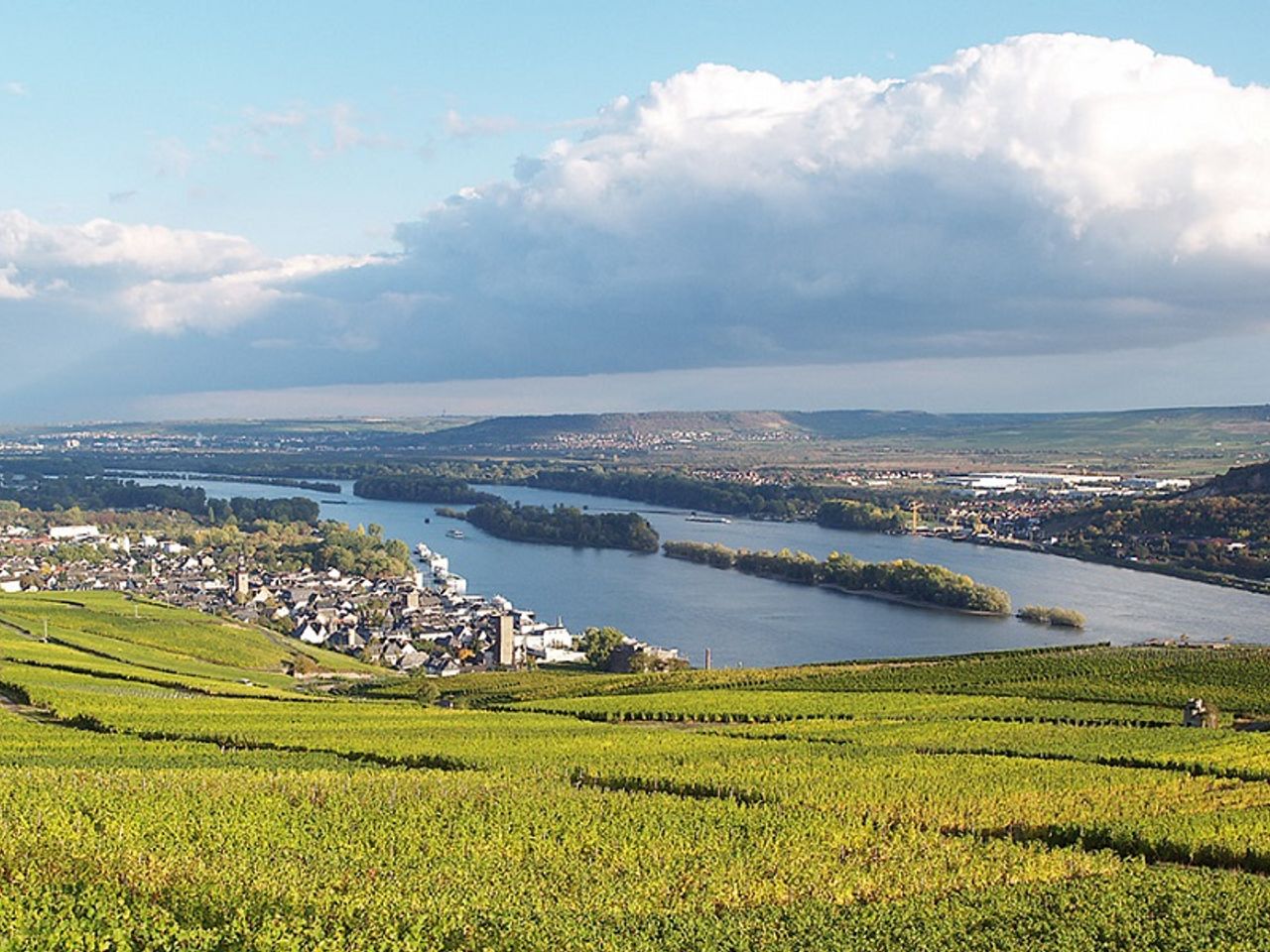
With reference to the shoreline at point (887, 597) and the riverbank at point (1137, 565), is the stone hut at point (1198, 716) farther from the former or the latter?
the riverbank at point (1137, 565)

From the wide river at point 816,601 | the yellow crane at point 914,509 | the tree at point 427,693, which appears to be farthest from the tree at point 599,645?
the yellow crane at point 914,509

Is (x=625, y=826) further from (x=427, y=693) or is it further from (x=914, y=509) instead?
(x=914, y=509)

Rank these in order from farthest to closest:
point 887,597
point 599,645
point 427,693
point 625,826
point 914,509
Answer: point 914,509
point 887,597
point 599,645
point 427,693
point 625,826

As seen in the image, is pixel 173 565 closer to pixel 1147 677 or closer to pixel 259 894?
pixel 1147 677

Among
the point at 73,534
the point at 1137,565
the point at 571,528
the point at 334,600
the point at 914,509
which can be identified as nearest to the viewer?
the point at 334,600

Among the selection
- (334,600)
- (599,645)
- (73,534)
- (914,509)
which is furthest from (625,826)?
(914,509)

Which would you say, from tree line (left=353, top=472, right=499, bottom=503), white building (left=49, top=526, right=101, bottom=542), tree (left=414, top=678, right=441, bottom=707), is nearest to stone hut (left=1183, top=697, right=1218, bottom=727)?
tree (left=414, top=678, right=441, bottom=707)
